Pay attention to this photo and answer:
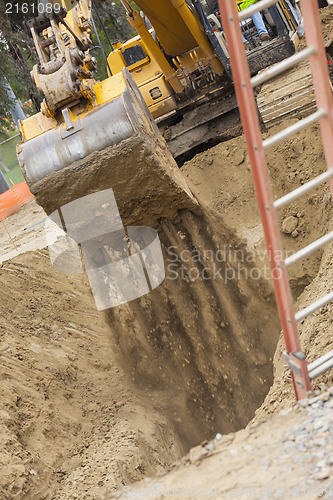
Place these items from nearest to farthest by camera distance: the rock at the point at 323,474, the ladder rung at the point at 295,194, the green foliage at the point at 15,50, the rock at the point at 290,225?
the rock at the point at 323,474 → the ladder rung at the point at 295,194 → the rock at the point at 290,225 → the green foliage at the point at 15,50

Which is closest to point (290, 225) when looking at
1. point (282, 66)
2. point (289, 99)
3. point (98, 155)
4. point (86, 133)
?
point (289, 99)

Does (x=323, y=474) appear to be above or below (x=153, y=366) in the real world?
above

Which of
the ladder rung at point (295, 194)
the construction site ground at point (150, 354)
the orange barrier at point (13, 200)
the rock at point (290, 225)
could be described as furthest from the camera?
the orange barrier at point (13, 200)

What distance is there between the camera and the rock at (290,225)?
7.11m

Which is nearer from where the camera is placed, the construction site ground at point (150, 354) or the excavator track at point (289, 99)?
the construction site ground at point (150, 354)

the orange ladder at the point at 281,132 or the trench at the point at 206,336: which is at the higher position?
the orange ladder at the point at 281,132

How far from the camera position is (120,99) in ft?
16.3

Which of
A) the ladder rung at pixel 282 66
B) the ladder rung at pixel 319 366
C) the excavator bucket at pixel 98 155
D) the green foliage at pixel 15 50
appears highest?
the green foliage at pixel 15 50

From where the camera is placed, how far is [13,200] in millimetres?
12508

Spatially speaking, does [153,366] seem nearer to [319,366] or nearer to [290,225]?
[290,225]

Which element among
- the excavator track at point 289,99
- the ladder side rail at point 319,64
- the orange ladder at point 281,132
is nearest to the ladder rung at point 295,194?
the orange ladder at point 281,132

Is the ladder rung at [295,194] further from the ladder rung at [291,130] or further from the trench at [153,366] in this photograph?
the trench at [153,366]

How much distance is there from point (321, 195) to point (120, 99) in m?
3.14

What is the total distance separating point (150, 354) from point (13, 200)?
7.00 meters
